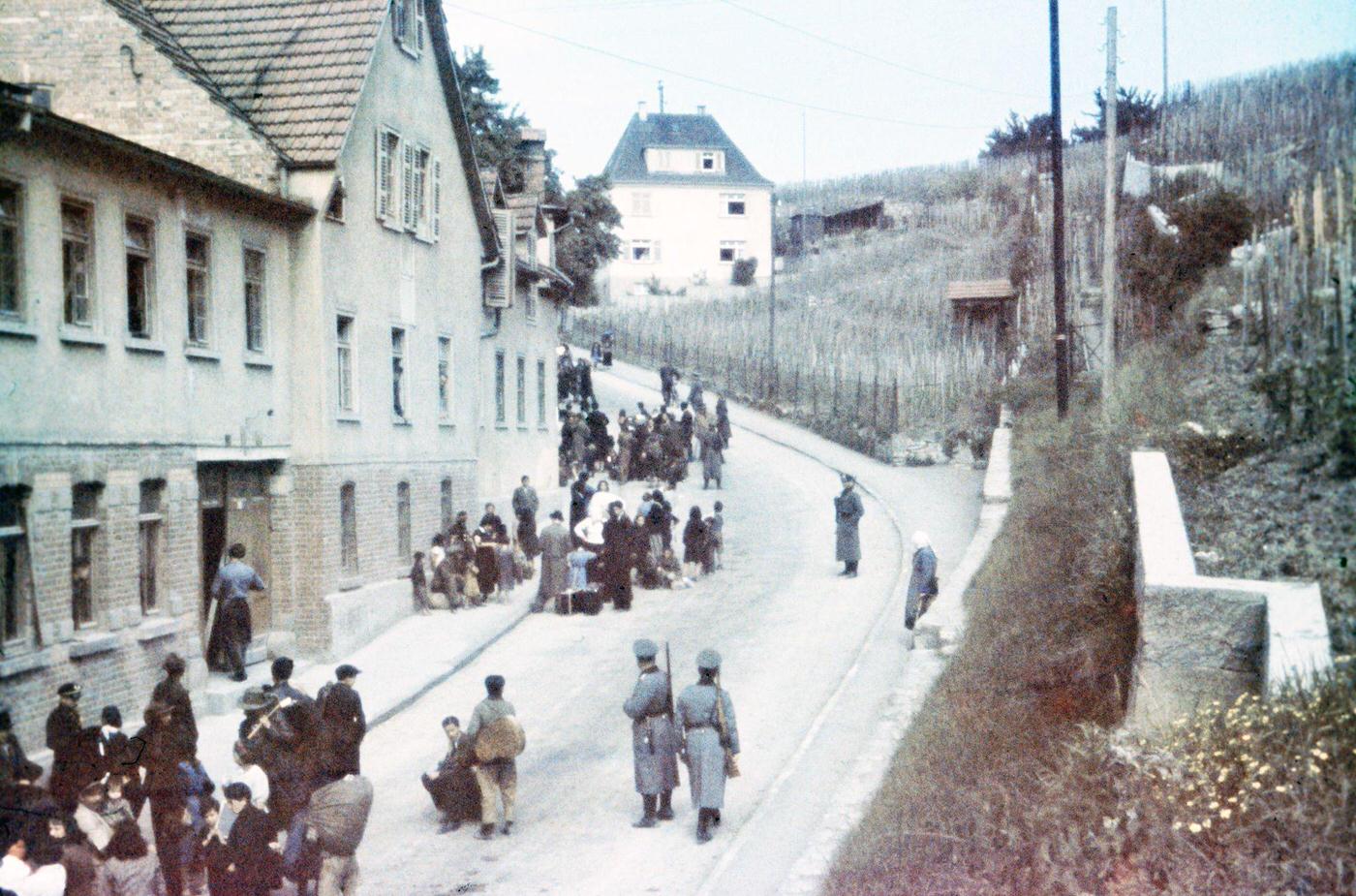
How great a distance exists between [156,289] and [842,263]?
194 feet

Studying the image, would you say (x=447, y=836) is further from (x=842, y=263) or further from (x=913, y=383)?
(x=842, y=263)

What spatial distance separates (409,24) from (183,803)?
16734 mm

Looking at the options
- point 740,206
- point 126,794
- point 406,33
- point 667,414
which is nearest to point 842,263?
point 740,206

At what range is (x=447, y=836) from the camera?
534 inches

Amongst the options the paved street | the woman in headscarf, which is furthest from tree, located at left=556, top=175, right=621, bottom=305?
the woman in headscarf

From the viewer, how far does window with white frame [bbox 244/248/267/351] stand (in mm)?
20250

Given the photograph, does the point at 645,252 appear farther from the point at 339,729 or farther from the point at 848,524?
the point at 339,729

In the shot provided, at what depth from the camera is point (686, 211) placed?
271ft

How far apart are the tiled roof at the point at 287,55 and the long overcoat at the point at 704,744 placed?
11.5 metres

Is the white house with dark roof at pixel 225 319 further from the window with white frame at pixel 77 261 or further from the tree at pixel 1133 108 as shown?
the tree at pixel 1133 108

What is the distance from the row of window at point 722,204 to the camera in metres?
82.4

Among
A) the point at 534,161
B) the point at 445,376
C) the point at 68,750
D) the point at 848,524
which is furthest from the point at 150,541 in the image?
the point at 534,161

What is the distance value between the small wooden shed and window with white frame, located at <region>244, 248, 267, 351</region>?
26993 millimetres

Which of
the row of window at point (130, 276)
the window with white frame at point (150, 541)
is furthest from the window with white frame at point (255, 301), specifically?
the window with white frame at point (150, 541)
